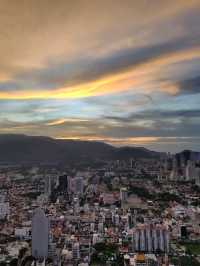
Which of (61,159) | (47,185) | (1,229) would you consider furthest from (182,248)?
(61,159)

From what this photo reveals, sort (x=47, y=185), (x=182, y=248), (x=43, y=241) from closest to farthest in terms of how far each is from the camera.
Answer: (x=43, y=241), (x=182, y=248), (x=47, y=185)

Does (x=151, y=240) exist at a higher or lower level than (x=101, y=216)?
higher

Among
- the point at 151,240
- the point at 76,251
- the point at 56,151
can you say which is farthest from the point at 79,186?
the point at 76,251

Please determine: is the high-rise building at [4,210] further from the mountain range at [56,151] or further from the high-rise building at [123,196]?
the mountain range at [56,151]

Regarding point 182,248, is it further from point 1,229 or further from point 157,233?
point 1,229

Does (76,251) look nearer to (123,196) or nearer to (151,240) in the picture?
(151,240)

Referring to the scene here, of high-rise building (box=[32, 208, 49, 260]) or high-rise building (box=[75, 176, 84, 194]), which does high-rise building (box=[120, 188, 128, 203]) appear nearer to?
high-rise building (box=[75, 176, 84, 194])
